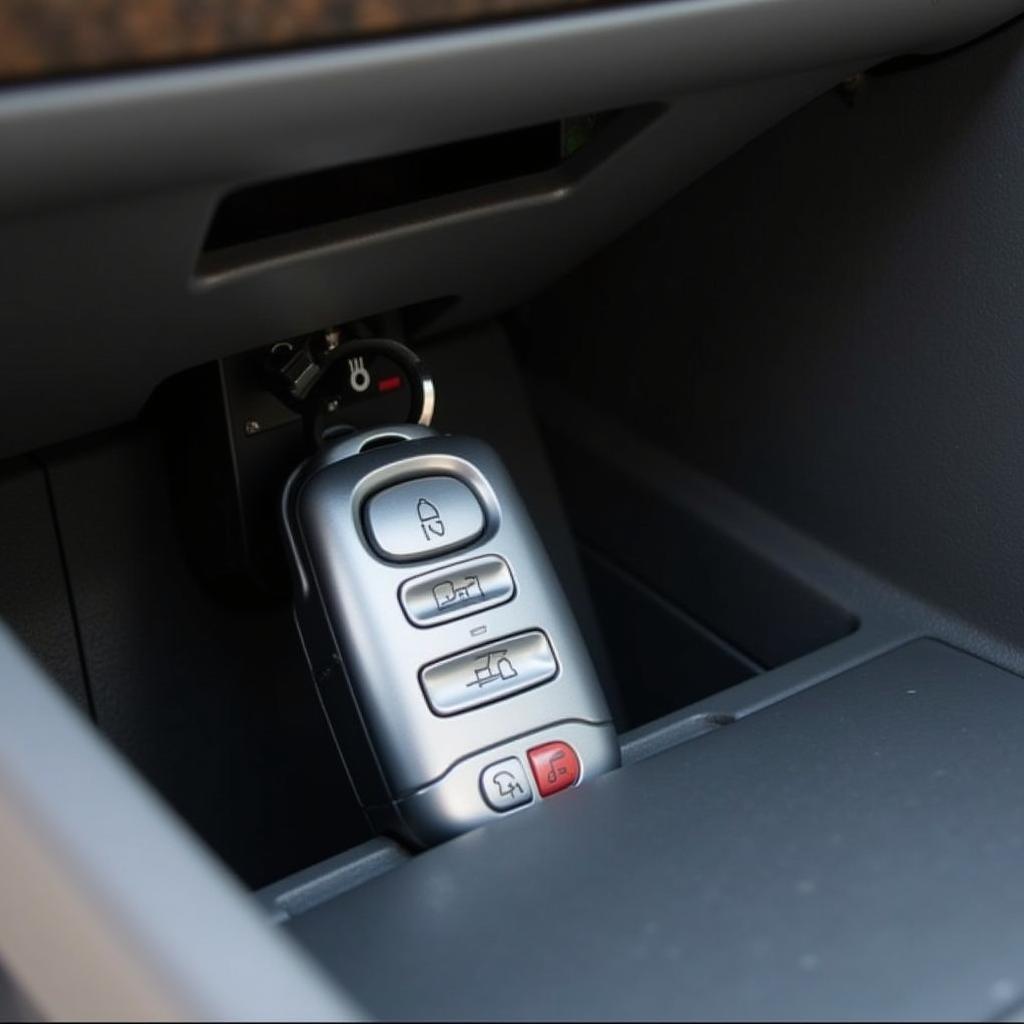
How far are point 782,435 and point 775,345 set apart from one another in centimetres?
6

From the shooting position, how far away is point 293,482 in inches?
30.2

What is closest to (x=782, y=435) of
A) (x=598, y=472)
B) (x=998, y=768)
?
(x=598, y=472)

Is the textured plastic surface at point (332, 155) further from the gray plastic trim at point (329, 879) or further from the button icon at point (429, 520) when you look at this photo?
the gray plastic trim at point (329, 879)

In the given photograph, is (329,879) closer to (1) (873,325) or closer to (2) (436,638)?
(2) (436,638)

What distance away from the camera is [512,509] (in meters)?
0.77

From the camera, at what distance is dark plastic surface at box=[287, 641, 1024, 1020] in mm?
495

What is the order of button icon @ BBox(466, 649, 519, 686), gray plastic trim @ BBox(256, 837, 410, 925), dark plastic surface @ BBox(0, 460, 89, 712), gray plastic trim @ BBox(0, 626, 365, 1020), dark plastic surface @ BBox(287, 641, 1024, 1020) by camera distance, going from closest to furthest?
gray plastic trim @ BBox(0, 626, 365, 1020) < dark plastic surface @ BBox(287, 641, 1024, 1020) < gray plastic trim @ BBox(256, 837, 410, 925) < button icon @ BBox(466, 649, 519, 686) < dark plastic surface @ BBox(0, 460, 89, 712)

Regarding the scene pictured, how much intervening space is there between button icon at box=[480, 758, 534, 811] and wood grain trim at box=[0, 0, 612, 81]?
336 mm

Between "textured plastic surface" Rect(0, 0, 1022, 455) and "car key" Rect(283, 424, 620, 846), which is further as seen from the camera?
"car key" Rect(283, 424, 620, 846)

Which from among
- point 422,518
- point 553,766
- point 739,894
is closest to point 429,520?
point 422,518

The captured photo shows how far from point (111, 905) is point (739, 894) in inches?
9.7

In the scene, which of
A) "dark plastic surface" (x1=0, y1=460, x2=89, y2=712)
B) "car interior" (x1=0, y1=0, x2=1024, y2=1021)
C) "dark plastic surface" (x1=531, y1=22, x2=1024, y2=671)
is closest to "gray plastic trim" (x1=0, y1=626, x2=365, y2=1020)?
"car interior" (x1=0, y1=0, x2=1024, y2=1021)

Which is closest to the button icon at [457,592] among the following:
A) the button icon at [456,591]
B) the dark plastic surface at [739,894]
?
the button icon at [456,591]

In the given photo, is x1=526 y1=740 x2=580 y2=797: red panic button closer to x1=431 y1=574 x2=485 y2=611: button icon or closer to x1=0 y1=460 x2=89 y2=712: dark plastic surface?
x1=431 y1=574 x2=485 y2=611: button icon
